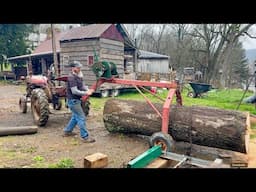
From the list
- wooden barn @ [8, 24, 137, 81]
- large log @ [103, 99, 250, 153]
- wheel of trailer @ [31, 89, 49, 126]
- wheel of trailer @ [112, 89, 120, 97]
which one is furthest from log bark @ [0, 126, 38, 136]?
wheel of trailer @ [112, 89, 120, 97]

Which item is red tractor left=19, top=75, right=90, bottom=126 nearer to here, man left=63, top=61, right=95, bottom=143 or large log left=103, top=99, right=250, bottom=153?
man left=63, top=61, right=95, bottom=143

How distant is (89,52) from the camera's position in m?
14.4

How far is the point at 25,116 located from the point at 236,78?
35.5 m

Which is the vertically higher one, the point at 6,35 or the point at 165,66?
the point at 6,35

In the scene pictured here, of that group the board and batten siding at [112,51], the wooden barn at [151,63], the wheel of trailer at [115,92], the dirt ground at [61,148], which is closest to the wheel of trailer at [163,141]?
the dirt ground at [61,148]

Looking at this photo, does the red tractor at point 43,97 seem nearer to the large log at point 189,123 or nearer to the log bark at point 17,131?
the log bark at point 17,131

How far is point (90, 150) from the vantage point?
5.31 metres

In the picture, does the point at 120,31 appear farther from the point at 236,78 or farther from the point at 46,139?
the point at 236,78

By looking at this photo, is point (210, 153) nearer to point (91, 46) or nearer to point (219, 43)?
point (91, 46)

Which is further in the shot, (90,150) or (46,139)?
(46,139)

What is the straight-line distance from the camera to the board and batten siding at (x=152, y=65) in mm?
24562

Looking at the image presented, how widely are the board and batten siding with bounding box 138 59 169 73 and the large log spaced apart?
18.4 meters

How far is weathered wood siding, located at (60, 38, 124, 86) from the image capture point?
46.5ft
